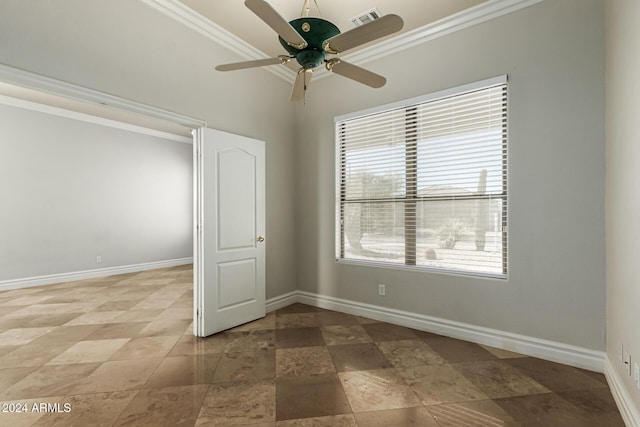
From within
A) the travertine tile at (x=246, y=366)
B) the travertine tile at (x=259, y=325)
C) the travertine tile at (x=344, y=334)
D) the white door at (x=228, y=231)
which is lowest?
the travertine tile at (x=259, y=325)

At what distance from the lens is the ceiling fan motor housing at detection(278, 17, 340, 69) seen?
1658 millimetres

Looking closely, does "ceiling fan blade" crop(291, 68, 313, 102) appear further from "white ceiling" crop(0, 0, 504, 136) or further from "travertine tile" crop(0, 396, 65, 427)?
"travertine tile" crop(0, 396, 65, 427)

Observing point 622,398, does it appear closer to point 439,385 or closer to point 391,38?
point 439,385

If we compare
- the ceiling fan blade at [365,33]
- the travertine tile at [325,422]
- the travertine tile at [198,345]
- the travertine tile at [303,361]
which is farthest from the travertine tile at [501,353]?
the ceiling fan blade at [365,33]


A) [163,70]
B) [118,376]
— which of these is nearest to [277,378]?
[118,376]

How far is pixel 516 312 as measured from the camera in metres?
2.56

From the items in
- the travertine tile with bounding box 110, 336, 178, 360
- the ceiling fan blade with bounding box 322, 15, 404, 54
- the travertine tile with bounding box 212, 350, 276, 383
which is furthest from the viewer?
the travertine tile with bounding box 110, 336, 178, 360

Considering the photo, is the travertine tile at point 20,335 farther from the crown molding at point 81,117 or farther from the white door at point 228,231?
the crown molding at point 81,117

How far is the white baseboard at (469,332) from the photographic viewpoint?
2.30m

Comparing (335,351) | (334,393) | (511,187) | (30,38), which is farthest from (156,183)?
(511,187)

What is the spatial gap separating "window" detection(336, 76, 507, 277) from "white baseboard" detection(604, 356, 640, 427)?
3.05ft

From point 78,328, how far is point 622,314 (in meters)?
4.94

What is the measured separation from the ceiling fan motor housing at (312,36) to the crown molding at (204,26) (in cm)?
163

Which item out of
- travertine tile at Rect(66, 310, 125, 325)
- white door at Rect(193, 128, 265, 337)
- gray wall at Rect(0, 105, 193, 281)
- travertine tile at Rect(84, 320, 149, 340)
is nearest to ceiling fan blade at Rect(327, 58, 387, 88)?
white door at Rect(193, 128, 265, 337)
